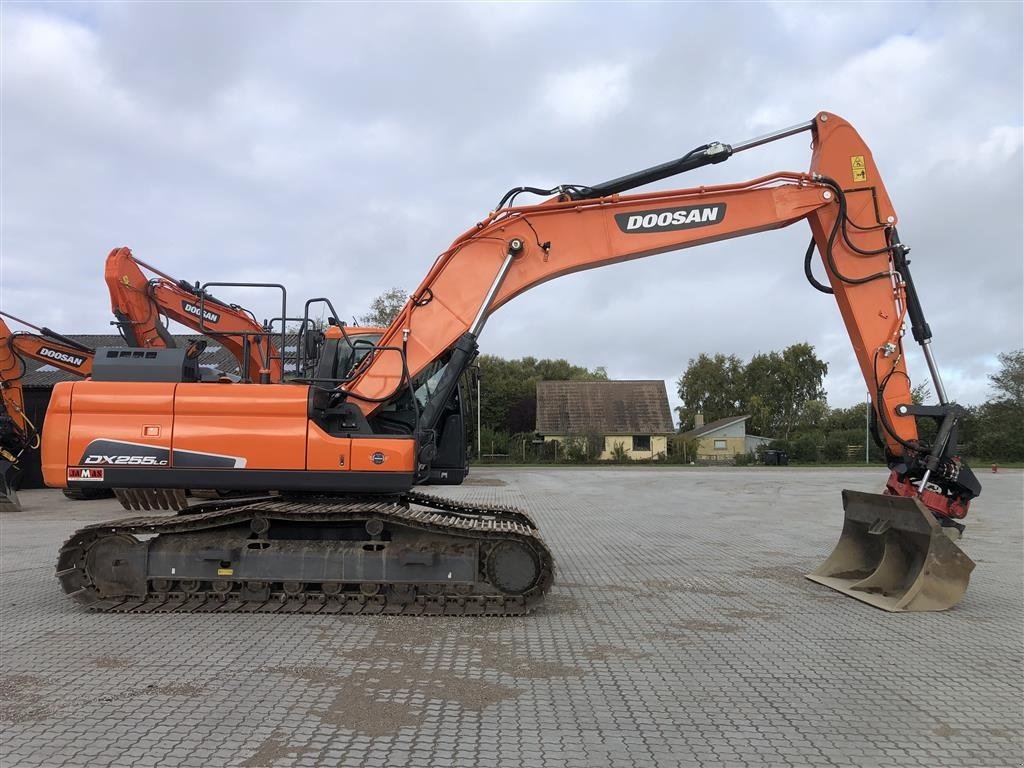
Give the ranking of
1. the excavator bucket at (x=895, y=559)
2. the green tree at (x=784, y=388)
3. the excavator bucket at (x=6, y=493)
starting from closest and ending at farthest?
the excavator bucket at (x=895, y=559) → the excavator bucket at (x=6, y=493) → the green tree at (x=784, y=388)

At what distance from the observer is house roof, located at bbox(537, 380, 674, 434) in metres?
50.1

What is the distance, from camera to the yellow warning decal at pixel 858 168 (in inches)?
281

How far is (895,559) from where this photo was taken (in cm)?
709

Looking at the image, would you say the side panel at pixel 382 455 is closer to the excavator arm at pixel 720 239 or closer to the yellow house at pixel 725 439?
the excavator arm at pixel 720 239

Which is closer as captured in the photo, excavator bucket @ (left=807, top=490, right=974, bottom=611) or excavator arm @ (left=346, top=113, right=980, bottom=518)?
excavator bucket @ (left=807, top=490, right=974, bottom=611)

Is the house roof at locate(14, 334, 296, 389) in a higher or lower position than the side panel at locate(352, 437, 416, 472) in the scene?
higher

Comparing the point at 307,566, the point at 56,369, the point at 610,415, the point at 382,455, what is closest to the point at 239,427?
the point at 382,455

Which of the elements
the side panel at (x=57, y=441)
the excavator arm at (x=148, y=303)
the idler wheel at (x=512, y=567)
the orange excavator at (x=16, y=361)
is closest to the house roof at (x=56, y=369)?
the orange excavator at (x=16, y=361)

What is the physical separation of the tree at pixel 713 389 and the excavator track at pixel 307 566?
73.8m

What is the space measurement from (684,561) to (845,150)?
5236 mm

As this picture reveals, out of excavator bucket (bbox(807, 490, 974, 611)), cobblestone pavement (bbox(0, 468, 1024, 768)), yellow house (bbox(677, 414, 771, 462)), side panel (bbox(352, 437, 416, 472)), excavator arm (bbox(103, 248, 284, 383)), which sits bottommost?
cobblestone pavement (bbox(0, 468, 1024, 768))

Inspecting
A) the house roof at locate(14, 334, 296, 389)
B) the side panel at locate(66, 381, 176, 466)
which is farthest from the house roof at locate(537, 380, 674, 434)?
the side panel at locate(66, 381, 176, 466)

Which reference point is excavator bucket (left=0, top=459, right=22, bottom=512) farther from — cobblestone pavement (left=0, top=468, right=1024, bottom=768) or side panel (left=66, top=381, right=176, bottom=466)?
side panel (left=66, top=381, right=176, bottom=466)

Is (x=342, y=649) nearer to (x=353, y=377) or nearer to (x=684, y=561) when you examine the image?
(x=353, y=377)
